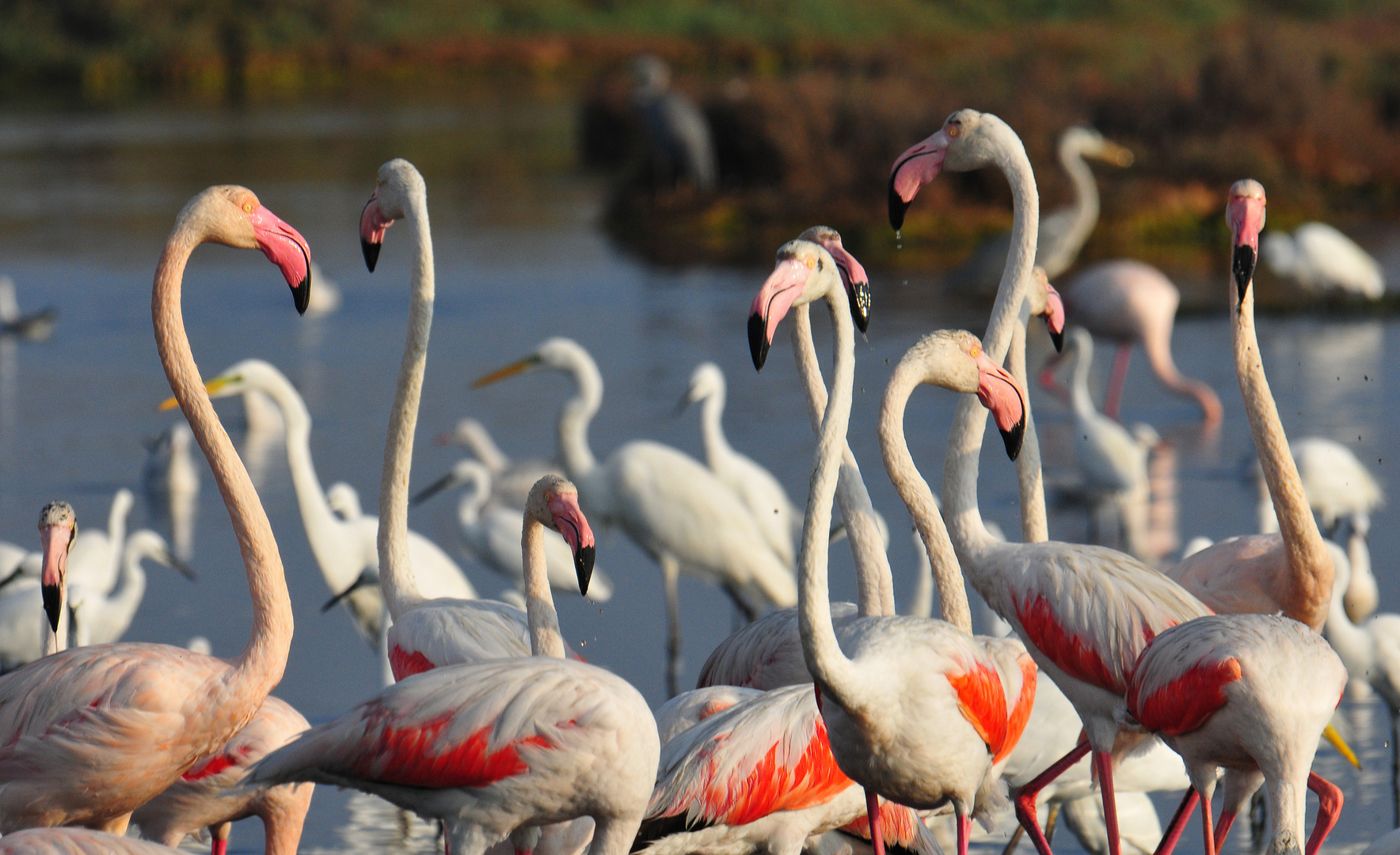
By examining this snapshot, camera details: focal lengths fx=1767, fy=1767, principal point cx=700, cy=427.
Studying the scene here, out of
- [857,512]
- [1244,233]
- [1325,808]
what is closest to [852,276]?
[857,512]

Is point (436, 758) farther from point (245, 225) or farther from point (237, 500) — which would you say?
point (245, 225)

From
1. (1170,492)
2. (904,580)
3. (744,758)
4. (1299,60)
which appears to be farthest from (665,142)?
(744,758)

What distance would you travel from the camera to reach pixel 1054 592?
4.27 m

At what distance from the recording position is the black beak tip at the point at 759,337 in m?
3.64

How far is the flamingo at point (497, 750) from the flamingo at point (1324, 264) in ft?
37.9

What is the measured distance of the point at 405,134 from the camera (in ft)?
107

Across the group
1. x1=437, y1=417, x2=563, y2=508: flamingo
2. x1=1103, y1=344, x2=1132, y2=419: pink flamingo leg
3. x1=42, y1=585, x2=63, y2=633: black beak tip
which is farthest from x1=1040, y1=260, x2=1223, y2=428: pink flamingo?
x1=42, y1=585, x2=63, y2=633: black beak tip

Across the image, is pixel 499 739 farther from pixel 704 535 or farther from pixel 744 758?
pixel 704 535

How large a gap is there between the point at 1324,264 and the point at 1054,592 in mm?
10537

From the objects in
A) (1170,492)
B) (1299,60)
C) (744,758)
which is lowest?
(1170,492)

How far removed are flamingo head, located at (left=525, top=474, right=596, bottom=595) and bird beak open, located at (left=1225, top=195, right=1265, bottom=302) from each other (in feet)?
6.06

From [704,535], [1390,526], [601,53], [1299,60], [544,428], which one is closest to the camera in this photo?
[704,535]

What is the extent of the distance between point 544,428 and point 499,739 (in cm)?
739

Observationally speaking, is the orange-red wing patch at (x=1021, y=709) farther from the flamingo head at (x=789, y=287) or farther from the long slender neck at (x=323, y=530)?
the long slender neck at (x=323, y=530)
